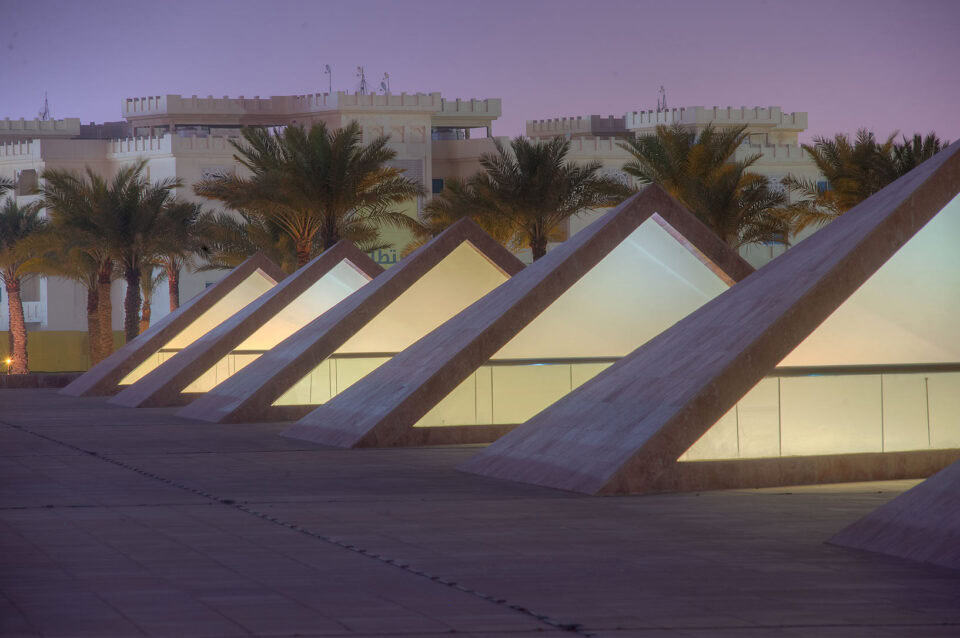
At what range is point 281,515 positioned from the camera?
14242 millimetres

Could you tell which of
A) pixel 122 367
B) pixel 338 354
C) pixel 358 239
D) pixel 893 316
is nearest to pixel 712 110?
pixel 358 239

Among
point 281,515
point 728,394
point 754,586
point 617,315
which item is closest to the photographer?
point 754,586

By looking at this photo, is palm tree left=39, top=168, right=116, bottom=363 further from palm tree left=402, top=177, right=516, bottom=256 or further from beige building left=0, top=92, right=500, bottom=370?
beige building left=0, top=92, right=500, bottom=370

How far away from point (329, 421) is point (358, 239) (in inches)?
830

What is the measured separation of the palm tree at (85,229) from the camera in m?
46.0

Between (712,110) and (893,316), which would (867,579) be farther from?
(712,110)

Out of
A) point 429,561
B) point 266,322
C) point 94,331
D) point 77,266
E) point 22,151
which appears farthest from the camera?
point 22,151

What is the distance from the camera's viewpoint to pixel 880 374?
17.3m

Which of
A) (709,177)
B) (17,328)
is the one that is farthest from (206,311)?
(17,328)

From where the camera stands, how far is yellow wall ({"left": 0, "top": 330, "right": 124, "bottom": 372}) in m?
68.6

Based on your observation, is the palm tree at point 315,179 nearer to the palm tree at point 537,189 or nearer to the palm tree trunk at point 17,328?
the palm tree at point 537,189

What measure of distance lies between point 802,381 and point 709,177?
20.6 m

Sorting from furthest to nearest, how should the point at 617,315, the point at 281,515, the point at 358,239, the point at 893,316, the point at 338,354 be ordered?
the point at 358,239
the point at 338,354
the point at 617,315
the point at 893,316
the point at 281,515

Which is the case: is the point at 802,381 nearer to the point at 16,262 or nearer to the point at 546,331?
the point at 546,331
